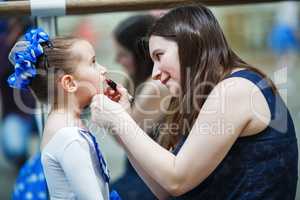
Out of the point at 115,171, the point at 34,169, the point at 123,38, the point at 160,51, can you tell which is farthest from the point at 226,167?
the point at 115,171

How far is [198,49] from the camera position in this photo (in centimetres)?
207

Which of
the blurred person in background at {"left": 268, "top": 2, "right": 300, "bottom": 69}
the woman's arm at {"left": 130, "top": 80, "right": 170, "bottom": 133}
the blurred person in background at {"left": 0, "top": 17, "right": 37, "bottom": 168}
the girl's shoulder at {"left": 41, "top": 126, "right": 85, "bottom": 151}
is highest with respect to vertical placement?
the girl's shoulder at {"left": 41, "top": 126, "right": 85, "bottom": 151}

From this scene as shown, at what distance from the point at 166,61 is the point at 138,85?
3.90ft

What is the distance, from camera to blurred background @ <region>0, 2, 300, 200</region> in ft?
12.3

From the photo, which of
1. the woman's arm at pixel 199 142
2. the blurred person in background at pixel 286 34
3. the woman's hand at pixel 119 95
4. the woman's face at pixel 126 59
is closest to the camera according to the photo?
the woman's arm at pixel 199 142

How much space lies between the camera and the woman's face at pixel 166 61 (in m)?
2.10

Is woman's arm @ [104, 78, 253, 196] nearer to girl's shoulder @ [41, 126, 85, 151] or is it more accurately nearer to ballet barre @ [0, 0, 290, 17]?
girl's shoulder @ [41, 126, 85, 151]

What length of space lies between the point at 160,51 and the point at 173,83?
0.12 meters

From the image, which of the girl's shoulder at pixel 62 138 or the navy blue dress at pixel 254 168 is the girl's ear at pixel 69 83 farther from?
the navy blue dress at pixel 254 168

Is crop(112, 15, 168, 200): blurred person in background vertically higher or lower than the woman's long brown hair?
lower


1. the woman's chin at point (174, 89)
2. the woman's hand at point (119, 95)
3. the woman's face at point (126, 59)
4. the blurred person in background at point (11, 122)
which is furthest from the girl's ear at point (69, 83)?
the blurred person in background at point (11, 122)

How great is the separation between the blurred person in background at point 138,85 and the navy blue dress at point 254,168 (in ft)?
1.70

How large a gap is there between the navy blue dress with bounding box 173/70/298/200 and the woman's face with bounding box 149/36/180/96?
20cm

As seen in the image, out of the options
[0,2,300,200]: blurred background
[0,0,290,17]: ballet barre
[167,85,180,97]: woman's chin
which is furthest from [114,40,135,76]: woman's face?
[167,85,180,97]: woman's chin
